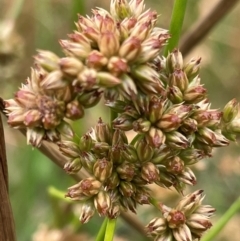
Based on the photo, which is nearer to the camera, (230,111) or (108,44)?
(108,44)

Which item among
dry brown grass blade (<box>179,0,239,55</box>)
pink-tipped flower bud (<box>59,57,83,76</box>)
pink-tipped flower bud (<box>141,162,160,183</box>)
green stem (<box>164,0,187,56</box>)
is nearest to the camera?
pink-tipped flower bud (<box>59,57,83,76</box>)

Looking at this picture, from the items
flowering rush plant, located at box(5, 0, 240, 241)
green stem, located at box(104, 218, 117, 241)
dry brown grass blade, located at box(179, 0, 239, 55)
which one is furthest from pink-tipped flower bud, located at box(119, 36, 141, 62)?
dry brown grass blade, located at box(179, 0, 239, 55)

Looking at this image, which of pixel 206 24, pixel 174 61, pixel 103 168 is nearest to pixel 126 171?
pixel 103 168

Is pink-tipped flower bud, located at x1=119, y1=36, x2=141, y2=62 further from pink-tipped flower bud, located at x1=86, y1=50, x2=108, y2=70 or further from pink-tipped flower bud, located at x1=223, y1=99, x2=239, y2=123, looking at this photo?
pink-tipped flower bud, located at x1=223, y1=99, x2=239, y2=123

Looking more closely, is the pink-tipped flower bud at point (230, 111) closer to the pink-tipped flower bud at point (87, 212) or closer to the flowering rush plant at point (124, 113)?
the flowering rush plant at point (124, 113)

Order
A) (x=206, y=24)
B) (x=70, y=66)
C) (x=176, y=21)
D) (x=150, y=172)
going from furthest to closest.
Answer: (x=206, y=24) < (x=176, y=21) < (x=150, y=172) < (x=70, y=66)

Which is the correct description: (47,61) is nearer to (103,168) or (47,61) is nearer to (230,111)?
(103,168)

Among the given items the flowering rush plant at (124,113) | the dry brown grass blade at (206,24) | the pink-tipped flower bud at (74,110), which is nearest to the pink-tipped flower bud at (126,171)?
the flowering rush plant at (124,113)
